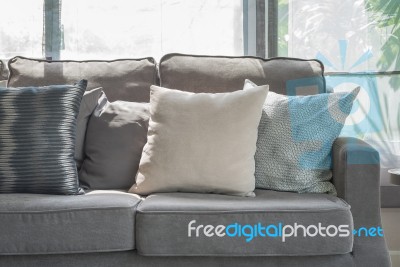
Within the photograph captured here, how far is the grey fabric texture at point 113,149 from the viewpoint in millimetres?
2467

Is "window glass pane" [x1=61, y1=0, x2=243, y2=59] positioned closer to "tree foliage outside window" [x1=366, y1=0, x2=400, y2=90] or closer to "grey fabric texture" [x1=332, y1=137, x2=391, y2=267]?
"tree foliage outside window" [x1=366, y1=0, x2=400, y2=90]

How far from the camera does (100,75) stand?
2.76 m

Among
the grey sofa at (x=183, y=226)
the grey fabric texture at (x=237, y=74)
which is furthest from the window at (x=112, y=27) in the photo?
the grey sofa at (x=183, y=226)

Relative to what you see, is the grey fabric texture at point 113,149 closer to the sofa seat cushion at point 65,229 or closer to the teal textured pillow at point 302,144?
the sofa seat cushion at point 65,229

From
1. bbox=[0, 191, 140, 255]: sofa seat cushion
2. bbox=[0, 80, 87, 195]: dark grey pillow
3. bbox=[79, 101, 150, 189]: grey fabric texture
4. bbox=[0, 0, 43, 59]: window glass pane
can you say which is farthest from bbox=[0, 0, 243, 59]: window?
bbox=[0, 191, 140, 255]: sofa seat cushion

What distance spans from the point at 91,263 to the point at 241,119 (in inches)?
30.2

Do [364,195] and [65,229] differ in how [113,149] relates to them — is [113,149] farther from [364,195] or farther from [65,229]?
[364,195]

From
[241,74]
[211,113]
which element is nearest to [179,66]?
[241,74]

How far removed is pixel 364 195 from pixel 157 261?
0.76 metres

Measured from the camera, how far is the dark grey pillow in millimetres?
2299

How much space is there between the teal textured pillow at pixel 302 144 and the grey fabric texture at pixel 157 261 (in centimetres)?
34

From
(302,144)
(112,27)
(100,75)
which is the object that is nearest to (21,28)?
(112,27)

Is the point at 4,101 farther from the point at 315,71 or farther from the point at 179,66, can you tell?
the point at 315,71

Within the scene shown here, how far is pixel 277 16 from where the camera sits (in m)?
3.27
